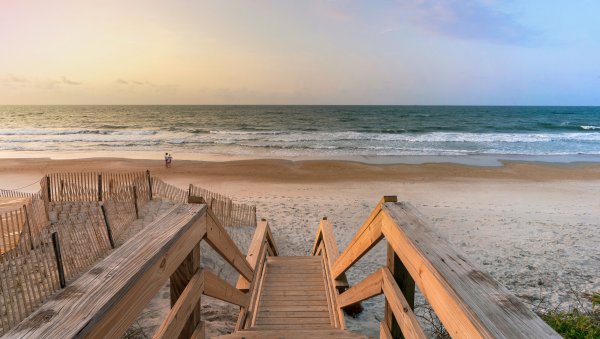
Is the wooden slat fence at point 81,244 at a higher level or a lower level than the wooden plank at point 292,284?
higher

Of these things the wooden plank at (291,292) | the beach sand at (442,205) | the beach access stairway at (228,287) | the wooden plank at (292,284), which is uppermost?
the beach access stairway at (228,287)

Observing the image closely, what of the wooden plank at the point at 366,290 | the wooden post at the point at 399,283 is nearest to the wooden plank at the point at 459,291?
the wooden post at the point at 399,283

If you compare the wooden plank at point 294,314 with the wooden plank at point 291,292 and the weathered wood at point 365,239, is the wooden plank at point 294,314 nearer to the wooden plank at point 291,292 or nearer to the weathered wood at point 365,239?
the wooden plank at point 291,292

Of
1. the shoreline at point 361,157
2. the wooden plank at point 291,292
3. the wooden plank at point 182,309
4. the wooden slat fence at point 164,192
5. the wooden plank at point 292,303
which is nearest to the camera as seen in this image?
the wooden plank at point 182,309

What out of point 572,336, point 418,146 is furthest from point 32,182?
point 418,146

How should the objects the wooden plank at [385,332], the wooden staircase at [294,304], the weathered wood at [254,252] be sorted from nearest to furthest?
the wooden plank at [385,332]
the wooden staircase at [294,304]
the weathered wood at [254,252]

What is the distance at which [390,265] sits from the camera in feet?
6.64

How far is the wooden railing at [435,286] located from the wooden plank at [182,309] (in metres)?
1.00

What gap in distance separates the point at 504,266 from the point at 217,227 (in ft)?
22.1

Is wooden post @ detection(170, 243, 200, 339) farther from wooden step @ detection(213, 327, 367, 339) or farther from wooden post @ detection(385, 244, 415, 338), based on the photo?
wooden post @ detection(385, 244, 415, 338)

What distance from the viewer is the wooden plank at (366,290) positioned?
2.23 meters

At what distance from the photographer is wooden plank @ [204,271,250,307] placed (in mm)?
2174

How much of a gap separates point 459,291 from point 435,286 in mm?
155

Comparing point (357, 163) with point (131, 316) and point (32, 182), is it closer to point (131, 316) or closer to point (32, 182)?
point (32, 182)
